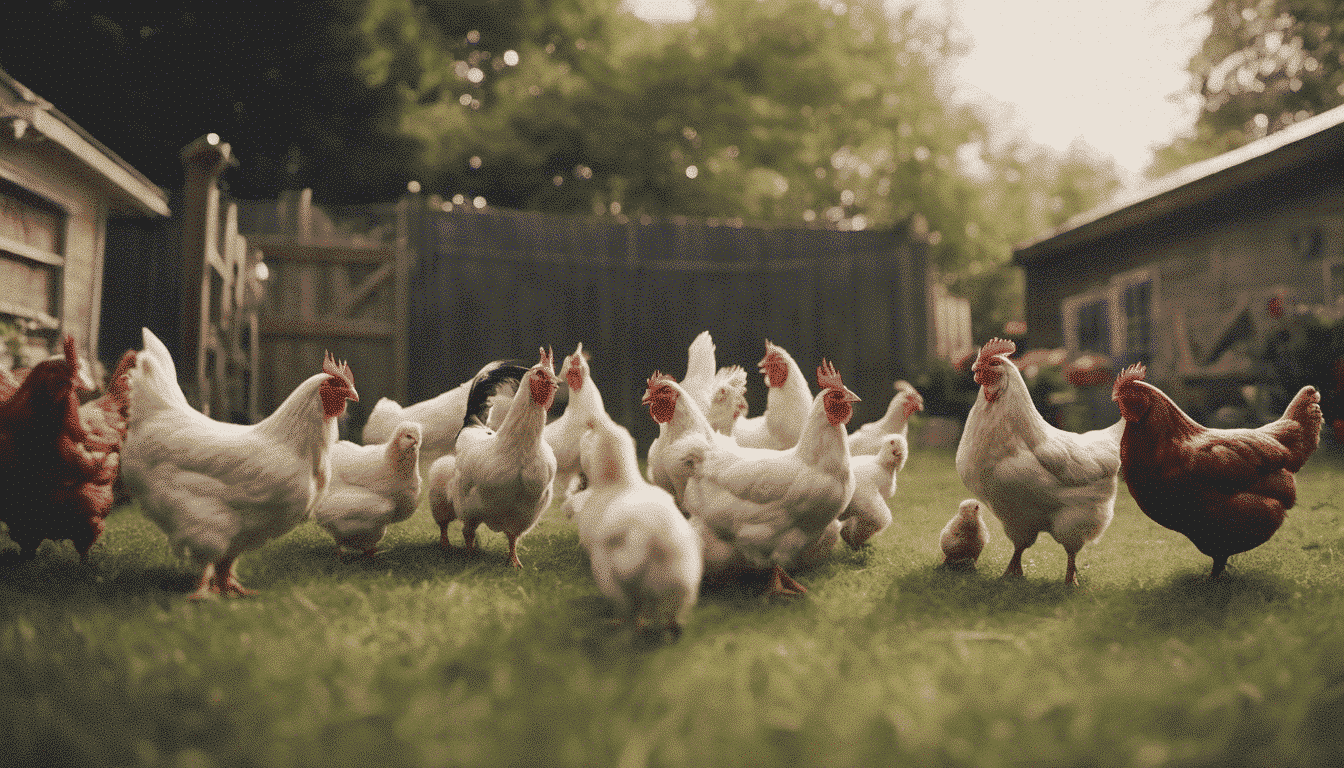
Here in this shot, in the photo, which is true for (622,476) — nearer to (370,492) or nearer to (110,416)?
(370,492)

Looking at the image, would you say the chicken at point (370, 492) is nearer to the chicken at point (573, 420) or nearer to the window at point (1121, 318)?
the chicken at point (573, 420)

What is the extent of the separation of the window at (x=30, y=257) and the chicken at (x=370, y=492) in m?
3.99

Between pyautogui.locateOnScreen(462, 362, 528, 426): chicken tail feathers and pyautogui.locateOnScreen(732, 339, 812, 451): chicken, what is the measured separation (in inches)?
64.7

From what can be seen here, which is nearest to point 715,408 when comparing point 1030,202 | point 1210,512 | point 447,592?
point 447,592

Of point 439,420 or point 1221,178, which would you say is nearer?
point 439,420

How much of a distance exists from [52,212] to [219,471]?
5.41 meters

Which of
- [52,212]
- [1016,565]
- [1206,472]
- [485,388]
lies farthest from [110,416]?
[1206,472]

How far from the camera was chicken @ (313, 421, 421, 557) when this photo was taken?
3.73 meters

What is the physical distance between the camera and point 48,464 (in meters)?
3.40

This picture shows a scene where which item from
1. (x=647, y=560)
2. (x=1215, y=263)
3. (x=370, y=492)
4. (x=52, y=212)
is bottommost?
(x=647, y=560)

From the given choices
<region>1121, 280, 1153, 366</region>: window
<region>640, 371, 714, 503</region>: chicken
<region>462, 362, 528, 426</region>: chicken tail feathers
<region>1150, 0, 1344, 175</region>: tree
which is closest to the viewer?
<region>640, 371, 714, 503</region>: chicken

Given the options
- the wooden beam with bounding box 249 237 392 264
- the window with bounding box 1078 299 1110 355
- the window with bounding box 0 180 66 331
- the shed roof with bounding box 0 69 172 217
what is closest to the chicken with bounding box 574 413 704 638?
the shed roof with bounding box 0 69 172 217

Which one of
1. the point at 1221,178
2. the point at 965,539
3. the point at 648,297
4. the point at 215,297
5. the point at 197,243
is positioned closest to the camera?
the point at 965,539

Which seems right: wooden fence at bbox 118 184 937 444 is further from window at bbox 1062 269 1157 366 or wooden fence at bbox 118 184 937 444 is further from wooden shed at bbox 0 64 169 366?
window at bbox 1062 269 1157 366
